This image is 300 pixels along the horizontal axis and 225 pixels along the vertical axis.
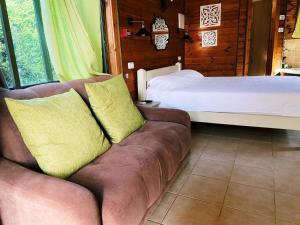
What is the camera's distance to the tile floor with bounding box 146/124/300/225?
1562 mm

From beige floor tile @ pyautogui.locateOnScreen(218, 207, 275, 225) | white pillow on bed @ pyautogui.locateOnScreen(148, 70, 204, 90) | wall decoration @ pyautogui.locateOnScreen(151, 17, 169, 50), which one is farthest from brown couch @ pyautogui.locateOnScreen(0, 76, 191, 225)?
wall decoration @ pyautogui.locateOnScreen(151, 17, 169, 50)

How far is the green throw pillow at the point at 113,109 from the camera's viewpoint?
1.75m

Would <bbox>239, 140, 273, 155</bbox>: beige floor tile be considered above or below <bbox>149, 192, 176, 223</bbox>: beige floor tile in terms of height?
above

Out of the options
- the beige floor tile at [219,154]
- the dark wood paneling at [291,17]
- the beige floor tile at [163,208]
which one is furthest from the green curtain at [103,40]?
the dark wood paneling at [291,17]

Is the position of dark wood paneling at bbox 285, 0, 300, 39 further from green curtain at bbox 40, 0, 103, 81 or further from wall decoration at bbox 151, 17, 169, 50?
green curtain at bbox 40, 0, 103, 81

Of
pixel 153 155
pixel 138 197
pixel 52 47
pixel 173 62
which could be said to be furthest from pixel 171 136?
pixel 173 62

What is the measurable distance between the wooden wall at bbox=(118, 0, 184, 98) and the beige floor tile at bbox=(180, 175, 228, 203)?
5.05 ft

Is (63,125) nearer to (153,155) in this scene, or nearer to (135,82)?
(153,155)

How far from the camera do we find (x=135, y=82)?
310 centimetres

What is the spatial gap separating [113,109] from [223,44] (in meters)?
3.65

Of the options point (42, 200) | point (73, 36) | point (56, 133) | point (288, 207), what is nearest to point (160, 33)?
point (73, 36)

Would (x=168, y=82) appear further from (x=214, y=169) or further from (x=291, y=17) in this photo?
(x=291, y=17)

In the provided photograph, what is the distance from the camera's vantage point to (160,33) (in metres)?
3.68

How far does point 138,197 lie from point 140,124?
3.08 ft
